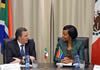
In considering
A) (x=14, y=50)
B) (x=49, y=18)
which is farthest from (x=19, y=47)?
(x=49, y=18)

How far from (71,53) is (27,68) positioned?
36.7 inches

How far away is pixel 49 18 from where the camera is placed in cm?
466

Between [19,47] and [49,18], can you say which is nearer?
[19,47]

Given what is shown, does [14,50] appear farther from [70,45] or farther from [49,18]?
[49,18]

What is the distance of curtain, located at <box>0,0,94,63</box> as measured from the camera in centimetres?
457

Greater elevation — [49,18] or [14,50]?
[49,18]

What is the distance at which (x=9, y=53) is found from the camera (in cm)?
319

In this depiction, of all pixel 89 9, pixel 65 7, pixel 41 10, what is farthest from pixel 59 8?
pixel 89 9

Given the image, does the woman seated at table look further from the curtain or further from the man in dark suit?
the curtain

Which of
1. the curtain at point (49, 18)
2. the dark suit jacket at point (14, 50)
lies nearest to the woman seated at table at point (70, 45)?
the dark suit jacket at point (14, 50)

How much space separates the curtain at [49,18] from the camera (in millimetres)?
4570

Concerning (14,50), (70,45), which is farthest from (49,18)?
(14,50)

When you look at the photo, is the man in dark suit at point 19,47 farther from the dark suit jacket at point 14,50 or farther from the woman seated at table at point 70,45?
the woman seated at table at point 70,45

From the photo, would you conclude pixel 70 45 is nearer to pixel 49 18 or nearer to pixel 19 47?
pixel 19 47
